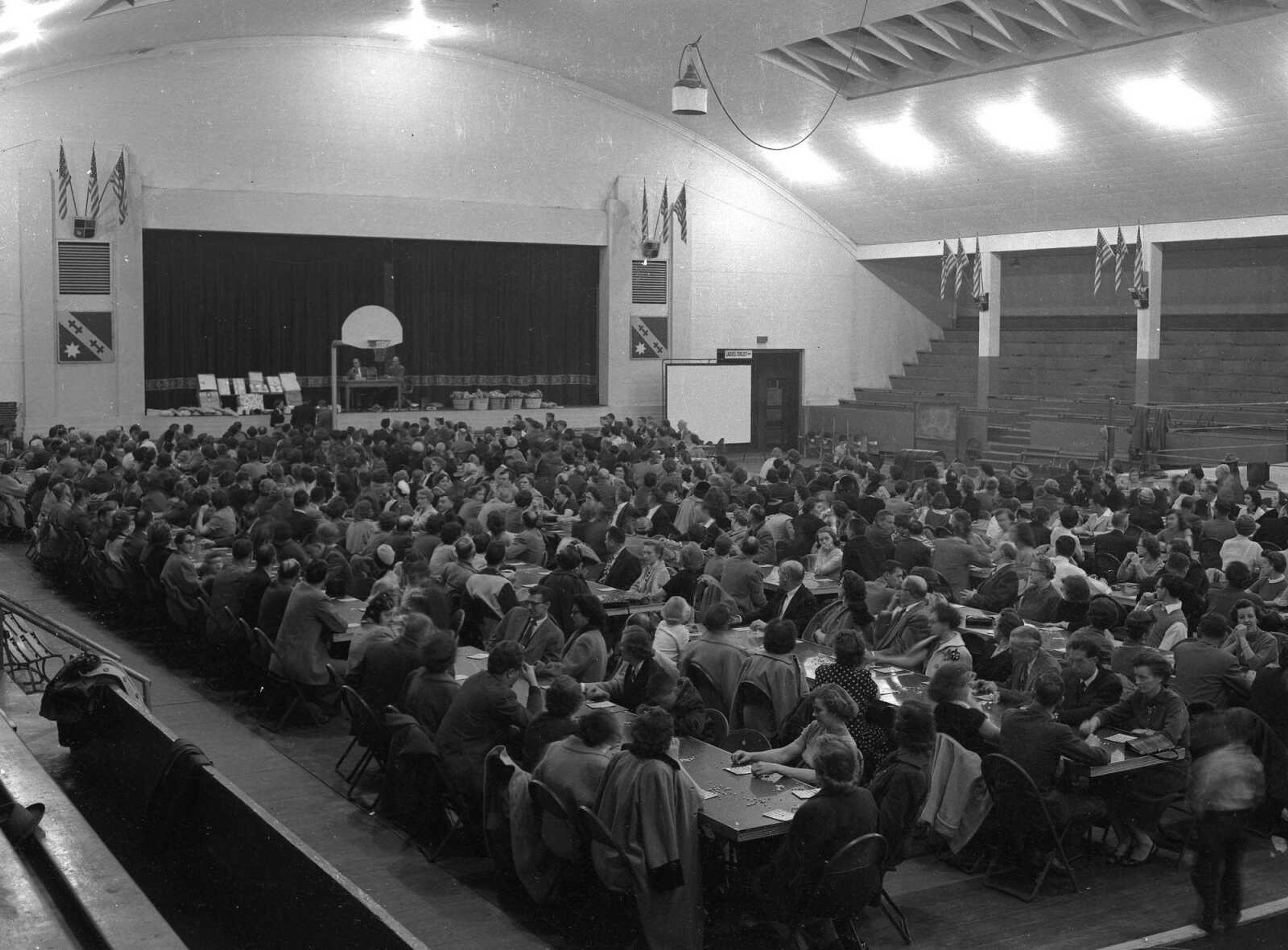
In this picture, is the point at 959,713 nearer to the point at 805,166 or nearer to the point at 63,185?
the point at 63,185

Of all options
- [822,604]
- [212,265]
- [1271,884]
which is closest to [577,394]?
[212,265]

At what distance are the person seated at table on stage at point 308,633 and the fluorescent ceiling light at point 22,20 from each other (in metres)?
8.07

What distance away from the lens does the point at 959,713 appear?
254 inches

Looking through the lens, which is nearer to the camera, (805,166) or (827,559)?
(827,559)

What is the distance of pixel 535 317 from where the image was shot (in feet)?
90.1

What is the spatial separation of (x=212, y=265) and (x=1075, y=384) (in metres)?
16.2

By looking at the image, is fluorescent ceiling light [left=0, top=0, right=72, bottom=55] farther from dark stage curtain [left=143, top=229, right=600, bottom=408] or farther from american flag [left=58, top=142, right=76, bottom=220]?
dark stage curtain [left=143, top=229, right=600, bottom=408]

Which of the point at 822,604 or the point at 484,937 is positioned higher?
the point at 822,604

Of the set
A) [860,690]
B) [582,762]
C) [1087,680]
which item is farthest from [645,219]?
[582,762]

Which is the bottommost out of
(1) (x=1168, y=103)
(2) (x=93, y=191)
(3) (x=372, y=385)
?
(3) (x=372, y=385)

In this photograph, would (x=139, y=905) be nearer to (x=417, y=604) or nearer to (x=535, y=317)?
(x=417, y=604)

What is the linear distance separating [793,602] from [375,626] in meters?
2.81

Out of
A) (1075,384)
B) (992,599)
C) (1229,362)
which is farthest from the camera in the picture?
(1075,384)

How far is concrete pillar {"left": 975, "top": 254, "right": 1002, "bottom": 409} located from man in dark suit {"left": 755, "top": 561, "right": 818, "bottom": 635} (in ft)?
57.6
